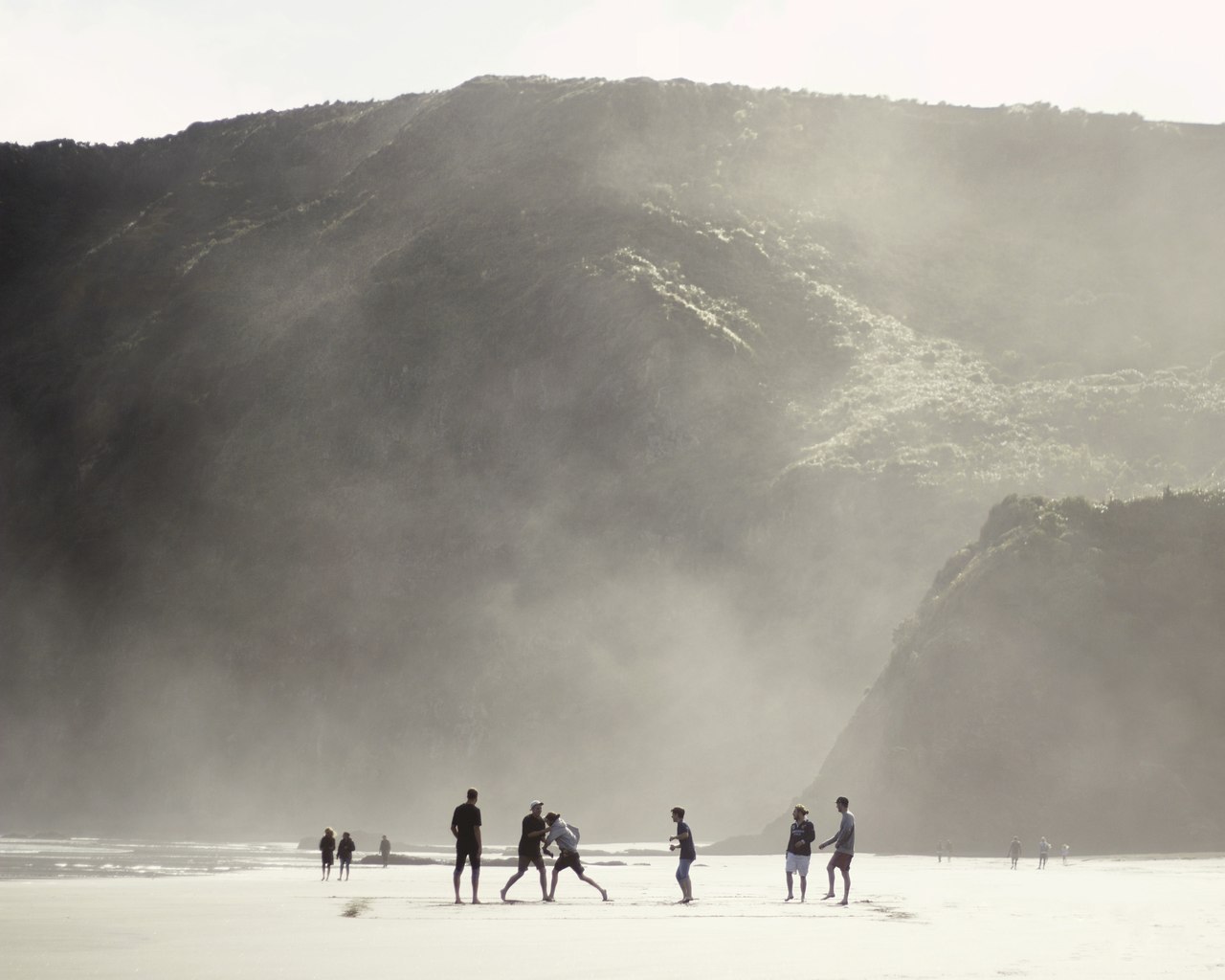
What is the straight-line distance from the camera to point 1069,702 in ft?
157

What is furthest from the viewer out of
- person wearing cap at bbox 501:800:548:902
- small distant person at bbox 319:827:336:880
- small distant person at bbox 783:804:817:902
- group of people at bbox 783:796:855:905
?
small distant person at bbox 319:827:336:880

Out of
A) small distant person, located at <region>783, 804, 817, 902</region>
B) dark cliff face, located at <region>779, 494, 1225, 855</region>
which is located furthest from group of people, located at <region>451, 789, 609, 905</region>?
dark cliff face, located at <region>779, 494, 1225, 855</region>

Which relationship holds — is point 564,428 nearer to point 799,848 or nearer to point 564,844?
point 799,848

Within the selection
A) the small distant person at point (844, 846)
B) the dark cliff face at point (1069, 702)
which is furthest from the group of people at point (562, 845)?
the dark cliff face at point (1069, 702)

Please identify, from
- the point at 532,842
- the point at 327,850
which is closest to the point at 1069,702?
the point at 327,850

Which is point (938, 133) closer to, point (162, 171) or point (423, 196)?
point (423, 196)

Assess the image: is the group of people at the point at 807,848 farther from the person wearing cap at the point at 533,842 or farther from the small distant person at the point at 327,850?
the small distant person at the point at 327,850

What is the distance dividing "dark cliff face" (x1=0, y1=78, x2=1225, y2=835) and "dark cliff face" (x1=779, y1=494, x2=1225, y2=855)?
27.0 metres

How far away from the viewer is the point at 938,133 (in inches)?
5930

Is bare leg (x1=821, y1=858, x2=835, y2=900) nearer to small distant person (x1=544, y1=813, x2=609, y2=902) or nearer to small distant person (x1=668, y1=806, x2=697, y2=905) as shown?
small distant person (x1=668, y1=806, x2=697, y2=905)

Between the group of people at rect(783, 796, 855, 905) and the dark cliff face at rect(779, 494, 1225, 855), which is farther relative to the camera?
the dark cliff face at rect(779, 494, 1225, 855)

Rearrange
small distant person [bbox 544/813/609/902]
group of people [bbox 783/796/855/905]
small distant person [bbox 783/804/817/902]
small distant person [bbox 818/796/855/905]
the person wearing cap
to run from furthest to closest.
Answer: small distant person [bbox 783/804/817/902], group of people [bbox 783/796/855/905], small distant person [bbox 818/796/855/905], small distant person [bbox 544/813/609/902], the person wearing cap

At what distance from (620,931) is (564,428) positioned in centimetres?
9343

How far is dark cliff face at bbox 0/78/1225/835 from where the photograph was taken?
8869 centimetres
